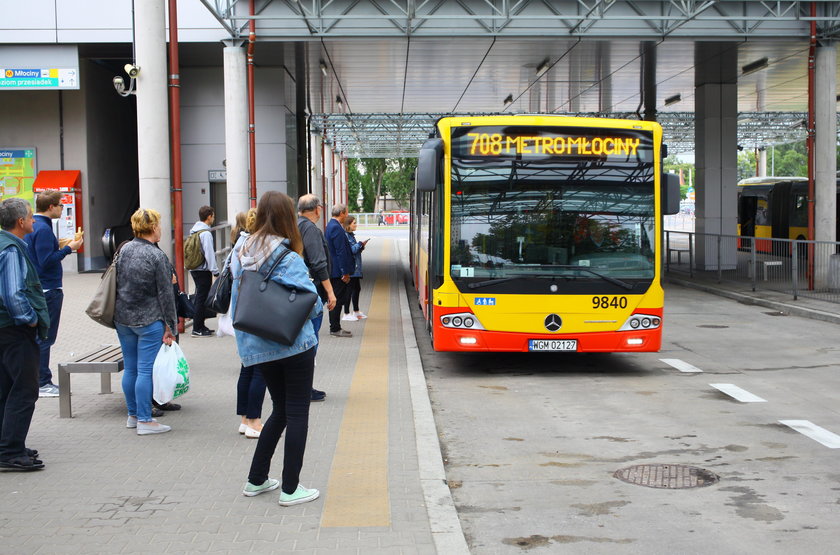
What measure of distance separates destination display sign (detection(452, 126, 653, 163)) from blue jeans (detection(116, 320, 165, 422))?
4.48 metres

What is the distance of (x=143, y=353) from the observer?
7289 millimetres

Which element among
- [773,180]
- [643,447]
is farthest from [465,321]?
[773,180]

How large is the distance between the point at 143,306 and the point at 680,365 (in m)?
6.84

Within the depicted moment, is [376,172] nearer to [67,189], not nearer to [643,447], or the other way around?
[67,189]

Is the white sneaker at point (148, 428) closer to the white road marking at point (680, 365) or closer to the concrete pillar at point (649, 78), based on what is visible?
the white road marking at point (680, 365)

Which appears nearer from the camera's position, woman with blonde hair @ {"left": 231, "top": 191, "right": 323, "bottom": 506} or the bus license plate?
woman with blonde hair @ {"left": 231, "top": 191, "right": 323, "bottom": 506}

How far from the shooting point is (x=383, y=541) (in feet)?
16.2

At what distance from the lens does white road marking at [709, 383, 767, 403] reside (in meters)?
9.21

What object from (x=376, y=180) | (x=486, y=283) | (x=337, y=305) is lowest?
(x=337, y=305)

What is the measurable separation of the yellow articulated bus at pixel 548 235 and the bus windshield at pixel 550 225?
11 mm

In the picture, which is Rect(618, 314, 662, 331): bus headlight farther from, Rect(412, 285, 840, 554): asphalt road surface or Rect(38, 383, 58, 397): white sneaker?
Rect(38, 383, 58, 397): white sneaker

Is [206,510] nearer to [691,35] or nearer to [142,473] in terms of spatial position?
[142,473]

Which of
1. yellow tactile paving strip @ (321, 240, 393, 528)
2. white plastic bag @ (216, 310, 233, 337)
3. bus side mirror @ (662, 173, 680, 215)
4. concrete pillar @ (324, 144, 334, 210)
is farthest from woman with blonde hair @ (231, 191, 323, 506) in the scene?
concrete pillar @ (324, 144, 334, 210)

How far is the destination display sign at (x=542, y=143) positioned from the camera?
1059 centimetres
